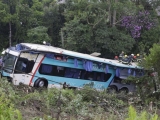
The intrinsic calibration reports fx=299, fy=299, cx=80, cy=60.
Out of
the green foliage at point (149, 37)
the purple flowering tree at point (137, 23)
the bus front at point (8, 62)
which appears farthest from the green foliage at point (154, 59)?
the green foliage at point (149, 37)

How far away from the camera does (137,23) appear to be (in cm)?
2247

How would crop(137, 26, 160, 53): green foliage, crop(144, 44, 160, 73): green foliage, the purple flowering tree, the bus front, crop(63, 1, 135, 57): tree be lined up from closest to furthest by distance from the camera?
crop(144, 44, 160, 73): green foliage → the bus front → crop(63, 1, 135, 57): tree → the purple flowering tree → crop(137, 26, 160, 53): green foliage

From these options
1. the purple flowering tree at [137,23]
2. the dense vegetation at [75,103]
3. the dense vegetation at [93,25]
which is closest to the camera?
the dense vegetation at [75,103]

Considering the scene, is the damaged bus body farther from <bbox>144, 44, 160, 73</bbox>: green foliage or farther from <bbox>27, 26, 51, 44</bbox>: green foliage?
<bbox>27, 26, 51, 44</bbox>: green foliage

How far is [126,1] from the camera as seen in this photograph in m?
21.9

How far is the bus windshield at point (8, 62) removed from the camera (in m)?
14.8

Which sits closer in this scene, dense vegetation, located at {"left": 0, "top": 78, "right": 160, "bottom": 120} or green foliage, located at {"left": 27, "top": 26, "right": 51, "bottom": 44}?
dense vegetation, located at {"left": 0, "top": 78, "right": 160, "bottom": 120}

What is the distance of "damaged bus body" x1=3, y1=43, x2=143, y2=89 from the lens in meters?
14.5

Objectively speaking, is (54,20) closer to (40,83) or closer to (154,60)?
(40,83)

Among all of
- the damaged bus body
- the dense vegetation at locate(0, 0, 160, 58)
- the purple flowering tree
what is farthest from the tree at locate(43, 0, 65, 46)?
the damaged bus body

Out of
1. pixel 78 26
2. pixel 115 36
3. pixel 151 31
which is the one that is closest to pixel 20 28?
pixel 78 26

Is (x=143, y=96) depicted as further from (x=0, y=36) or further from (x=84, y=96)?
(x=0, y=36)

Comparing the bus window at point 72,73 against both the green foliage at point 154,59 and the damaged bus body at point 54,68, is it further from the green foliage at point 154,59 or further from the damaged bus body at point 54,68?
the green foliage at point 154,59

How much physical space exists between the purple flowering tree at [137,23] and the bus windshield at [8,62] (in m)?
10.1
